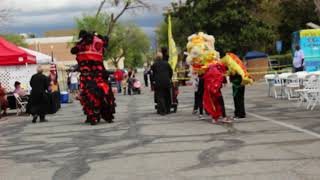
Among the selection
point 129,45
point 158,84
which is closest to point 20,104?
point 158,84

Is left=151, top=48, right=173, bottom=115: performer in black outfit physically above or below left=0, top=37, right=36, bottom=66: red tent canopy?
below

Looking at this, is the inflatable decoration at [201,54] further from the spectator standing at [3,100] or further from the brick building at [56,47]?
the brick building at [56,47]

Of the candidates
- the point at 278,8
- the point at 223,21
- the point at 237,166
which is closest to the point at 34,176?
the point at 237,166

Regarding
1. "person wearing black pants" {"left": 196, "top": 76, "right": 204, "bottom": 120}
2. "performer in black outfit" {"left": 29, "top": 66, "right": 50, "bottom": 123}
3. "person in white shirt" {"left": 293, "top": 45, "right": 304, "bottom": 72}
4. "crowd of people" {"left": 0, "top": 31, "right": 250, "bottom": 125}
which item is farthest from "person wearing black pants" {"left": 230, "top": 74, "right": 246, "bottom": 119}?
"person in white shirt" {"left": 293, "top": 45, "right": 304, "bottom": 72}

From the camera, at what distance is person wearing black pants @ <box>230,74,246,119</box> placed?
1448cm

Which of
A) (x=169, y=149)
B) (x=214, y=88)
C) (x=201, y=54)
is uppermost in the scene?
(x=201, y=54)

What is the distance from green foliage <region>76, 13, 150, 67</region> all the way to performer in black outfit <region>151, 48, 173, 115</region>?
57.9 metres

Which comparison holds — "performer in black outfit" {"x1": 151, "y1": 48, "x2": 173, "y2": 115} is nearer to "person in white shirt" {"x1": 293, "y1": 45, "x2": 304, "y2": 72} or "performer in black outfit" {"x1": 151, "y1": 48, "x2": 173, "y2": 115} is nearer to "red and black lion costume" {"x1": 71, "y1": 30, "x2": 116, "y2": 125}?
"red and black lion costume" {"x1": 71, "y1": 30, "x2": 116, "y2": 125}

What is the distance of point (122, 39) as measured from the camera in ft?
317

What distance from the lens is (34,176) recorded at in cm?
849

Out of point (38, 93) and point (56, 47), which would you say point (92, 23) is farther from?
point (38, 93)

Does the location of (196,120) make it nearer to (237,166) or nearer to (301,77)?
(301,77)

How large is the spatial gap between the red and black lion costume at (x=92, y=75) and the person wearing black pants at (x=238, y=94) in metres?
3.22

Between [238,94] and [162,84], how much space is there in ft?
10.3
